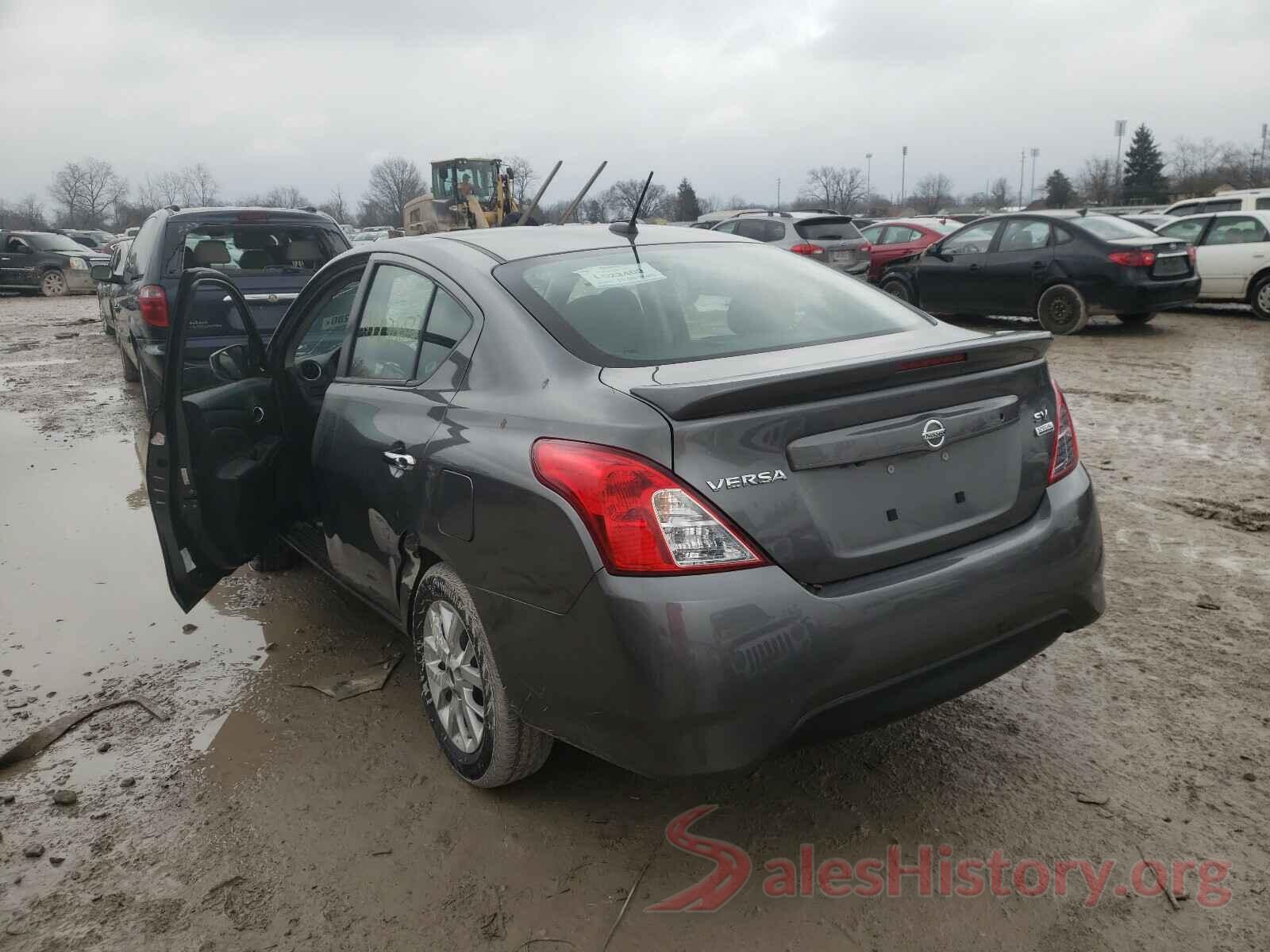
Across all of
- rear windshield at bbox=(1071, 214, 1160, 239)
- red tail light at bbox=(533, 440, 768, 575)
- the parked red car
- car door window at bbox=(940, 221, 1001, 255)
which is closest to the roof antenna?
red tail light at bbox=(533, 440, 768, 575)

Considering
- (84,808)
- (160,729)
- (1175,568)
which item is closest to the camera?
(84,808)

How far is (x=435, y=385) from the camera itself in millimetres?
3010

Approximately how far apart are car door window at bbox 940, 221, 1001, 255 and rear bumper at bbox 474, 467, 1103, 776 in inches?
434

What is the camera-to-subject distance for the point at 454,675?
9.55ft

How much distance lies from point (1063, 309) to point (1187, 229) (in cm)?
311

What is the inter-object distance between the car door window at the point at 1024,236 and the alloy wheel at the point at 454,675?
35.8 feet

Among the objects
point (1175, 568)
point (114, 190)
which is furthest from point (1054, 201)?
point (114, 190)

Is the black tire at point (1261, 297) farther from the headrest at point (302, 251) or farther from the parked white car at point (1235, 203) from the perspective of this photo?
the headrest at point (302, 251)

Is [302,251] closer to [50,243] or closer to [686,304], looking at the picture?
[686,304]

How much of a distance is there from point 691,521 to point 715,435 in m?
0.20

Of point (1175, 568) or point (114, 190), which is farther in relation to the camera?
point (114, 190)

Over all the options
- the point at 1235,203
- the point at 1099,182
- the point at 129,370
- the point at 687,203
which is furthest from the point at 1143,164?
the point at 129,370

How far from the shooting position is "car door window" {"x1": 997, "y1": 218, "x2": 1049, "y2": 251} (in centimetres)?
1188

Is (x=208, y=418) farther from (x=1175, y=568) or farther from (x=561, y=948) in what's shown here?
(x=1175, y=568)
